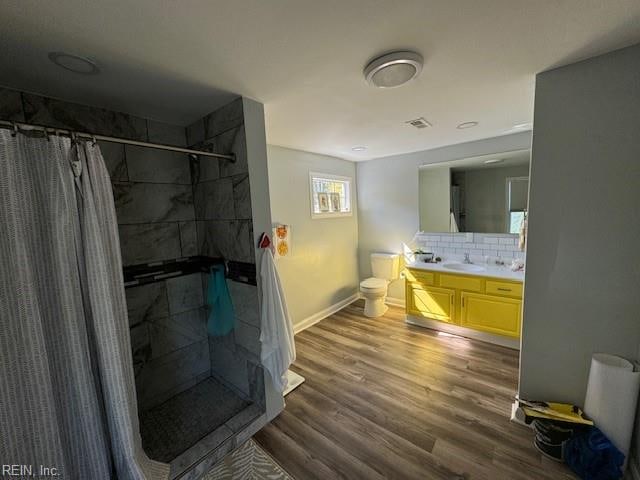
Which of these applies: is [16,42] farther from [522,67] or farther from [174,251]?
[522,67]

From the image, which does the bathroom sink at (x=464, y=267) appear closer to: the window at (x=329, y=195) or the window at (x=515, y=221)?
the window at (x=515, y=221)

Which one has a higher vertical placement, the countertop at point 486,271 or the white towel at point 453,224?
the white towel at point 453,224

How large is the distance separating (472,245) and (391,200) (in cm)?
123

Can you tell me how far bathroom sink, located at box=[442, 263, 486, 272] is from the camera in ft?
9.31

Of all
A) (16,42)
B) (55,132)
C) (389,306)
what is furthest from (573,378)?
(16,42)

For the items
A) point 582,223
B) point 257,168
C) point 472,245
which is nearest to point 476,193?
point 472,245

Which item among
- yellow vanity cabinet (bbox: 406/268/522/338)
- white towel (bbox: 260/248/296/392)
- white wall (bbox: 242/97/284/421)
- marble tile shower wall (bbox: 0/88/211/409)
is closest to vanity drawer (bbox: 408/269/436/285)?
yellow vanity cabinet (bbox: 406/268/522/338)

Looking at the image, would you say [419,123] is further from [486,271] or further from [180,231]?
[180,231]

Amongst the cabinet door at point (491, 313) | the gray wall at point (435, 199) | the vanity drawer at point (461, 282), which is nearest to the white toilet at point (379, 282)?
the gray wall at point (435, 199)

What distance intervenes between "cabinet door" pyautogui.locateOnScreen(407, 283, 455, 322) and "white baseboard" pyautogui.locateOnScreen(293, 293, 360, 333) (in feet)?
3.51

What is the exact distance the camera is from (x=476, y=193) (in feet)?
10.0

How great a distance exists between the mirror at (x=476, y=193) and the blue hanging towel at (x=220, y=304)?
273cm

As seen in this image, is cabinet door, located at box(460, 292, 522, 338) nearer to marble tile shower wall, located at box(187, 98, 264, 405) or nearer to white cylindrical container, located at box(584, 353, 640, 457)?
white cylindrical container, located at box(584, 353, 640, 457)

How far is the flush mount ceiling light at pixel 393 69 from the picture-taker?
1240 mm
